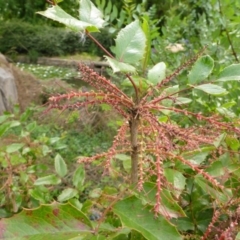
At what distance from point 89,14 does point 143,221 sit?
0.85 ft

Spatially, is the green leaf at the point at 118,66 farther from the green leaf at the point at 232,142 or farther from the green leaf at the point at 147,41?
the green leaf at the point at 232,142

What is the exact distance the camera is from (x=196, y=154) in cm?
77

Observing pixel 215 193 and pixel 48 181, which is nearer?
pixel 215 193

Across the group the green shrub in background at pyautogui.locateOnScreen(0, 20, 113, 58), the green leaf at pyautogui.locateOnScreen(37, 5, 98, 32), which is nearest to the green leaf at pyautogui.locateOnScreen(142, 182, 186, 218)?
the green leaf at pyautogui.locateOnScreen(37, 5, 98, 32)

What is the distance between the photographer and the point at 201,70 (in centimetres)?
66

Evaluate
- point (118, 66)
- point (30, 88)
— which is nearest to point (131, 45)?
point (118, 66)

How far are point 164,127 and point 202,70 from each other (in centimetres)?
11

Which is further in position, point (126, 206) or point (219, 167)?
point (219, 167)

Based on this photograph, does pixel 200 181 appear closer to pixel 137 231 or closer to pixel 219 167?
pixel 219 167

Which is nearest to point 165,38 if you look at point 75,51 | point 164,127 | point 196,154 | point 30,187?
point 30,187

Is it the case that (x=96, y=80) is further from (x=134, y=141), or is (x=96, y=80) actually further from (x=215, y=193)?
(x=215, y=193)

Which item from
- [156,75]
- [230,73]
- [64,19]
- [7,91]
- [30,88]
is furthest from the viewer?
[30,88]

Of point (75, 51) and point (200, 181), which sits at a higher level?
point (200, 181)

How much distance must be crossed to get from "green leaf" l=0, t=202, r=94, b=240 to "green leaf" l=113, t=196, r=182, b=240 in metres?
0.05
